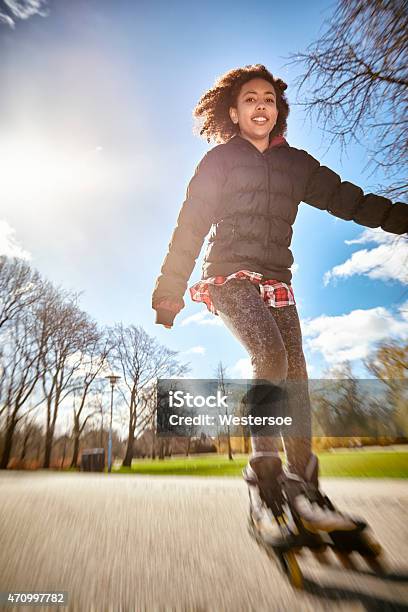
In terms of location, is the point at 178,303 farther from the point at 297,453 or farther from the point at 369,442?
the point at 369,442

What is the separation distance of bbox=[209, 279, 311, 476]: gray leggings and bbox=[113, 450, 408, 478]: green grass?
4.97 feet

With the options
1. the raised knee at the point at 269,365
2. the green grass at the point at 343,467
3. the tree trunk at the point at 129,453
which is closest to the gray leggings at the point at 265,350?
the raised knee at the point at 269,365

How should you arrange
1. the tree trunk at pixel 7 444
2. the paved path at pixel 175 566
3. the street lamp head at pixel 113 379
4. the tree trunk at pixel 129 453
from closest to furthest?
the paved path at pixel 175 566 → the tree trunk at pixel 7 444 → the street lamp head at pixel 113 379 → the tree trunk at pixel 129 453

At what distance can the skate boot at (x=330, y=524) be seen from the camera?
3.67ft

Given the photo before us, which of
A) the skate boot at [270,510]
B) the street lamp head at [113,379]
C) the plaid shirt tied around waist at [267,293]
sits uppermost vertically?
the street lamp head at [113,379]

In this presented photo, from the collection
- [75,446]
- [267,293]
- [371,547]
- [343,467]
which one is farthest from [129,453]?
[371,547]

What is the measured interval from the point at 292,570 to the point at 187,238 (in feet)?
4.38

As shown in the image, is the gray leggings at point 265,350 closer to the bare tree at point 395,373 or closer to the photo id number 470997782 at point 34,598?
the photo id number 470997782 at point 34,598

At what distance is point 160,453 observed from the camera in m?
17.8

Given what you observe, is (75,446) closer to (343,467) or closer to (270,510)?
(343,467)

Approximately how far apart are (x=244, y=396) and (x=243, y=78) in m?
1.86

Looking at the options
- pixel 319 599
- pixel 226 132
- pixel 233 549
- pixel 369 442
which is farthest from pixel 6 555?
pixel 369 442

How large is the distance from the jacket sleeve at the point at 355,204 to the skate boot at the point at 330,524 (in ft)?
4.81

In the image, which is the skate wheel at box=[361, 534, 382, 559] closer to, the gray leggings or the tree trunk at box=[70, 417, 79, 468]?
the gray leggings
